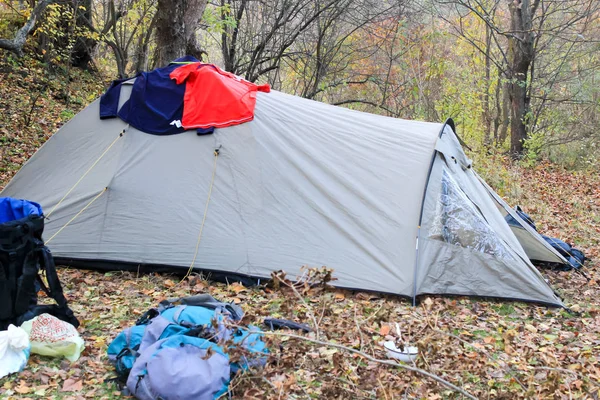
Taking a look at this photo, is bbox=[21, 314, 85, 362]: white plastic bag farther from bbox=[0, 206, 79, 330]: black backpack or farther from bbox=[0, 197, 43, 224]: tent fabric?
bbox=[0, 197, 43, 224]: tent fabric

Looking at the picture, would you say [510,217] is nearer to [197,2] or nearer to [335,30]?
[197,2]

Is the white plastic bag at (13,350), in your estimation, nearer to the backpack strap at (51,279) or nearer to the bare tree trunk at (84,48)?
the backpack strap at (51,279)

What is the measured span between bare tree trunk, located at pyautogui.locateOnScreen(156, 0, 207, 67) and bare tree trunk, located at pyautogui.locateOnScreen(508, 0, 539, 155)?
286 inches

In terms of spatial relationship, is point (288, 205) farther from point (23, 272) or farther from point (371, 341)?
point (23, 272)

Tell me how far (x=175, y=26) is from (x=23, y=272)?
4.61m

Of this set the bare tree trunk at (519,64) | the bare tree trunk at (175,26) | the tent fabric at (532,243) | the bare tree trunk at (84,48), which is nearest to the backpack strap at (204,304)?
the tent fabric at (532,243)

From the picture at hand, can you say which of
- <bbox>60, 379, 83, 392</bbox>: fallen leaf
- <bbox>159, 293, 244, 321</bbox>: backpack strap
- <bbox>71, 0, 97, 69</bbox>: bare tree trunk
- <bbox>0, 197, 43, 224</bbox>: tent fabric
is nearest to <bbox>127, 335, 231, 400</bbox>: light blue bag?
<bbox>60, 379, 83, 392</bbox>: fallen leaf

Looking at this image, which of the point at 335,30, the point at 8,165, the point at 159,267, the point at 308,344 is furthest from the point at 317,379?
the point at 335,30

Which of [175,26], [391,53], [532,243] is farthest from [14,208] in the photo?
[391,53]

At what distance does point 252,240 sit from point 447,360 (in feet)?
7.03

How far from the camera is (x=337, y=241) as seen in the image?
4.98 m

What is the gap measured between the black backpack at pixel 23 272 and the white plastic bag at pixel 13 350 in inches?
9.8

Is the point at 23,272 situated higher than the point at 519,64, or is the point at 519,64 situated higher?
the point at 519,64

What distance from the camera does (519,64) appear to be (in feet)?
41.5
